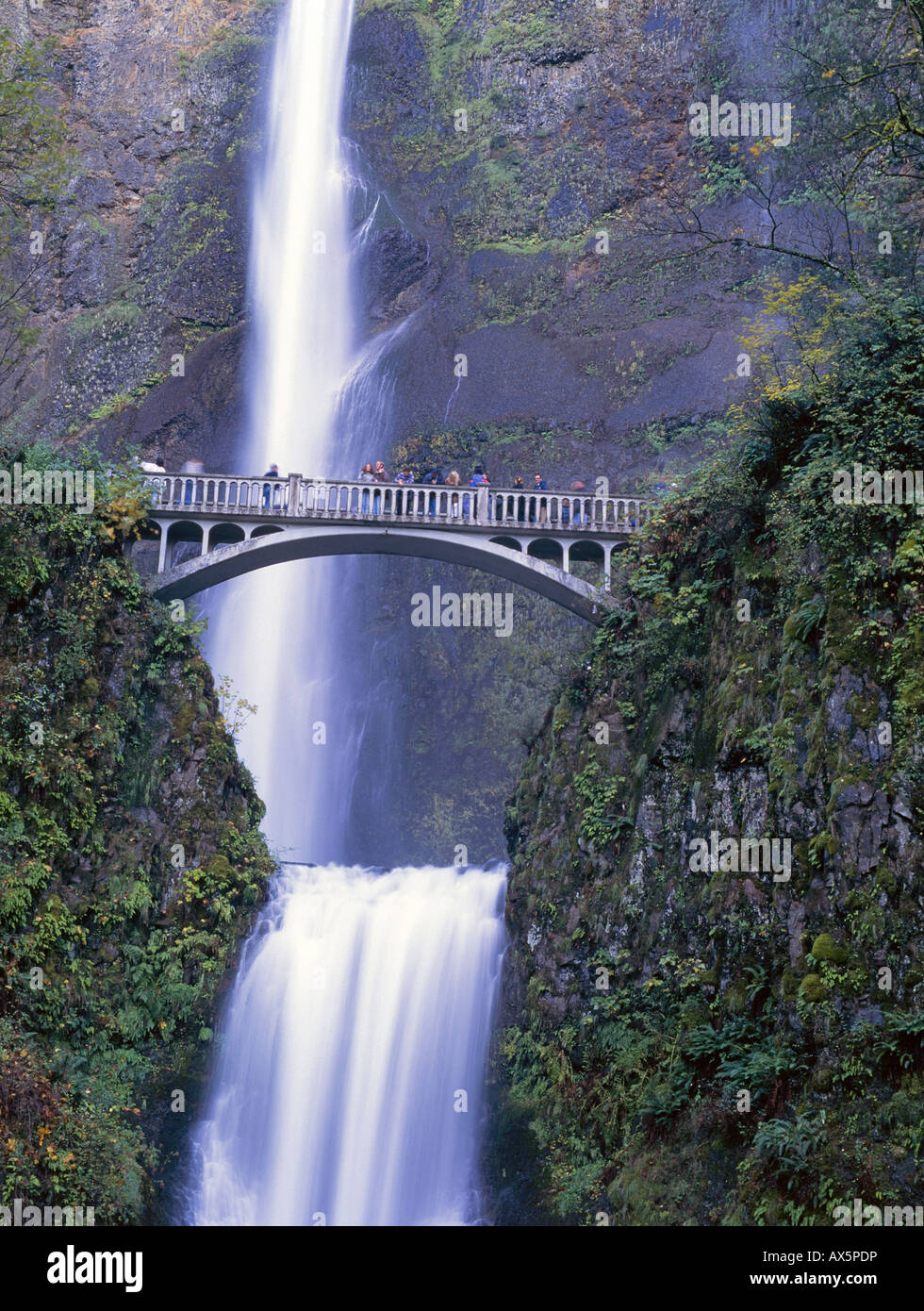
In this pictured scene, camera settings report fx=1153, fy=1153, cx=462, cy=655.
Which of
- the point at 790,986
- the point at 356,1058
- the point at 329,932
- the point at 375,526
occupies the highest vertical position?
the point at 375,526

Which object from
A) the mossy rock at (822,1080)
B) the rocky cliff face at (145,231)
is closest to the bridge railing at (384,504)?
the mossy rock at (822,1080)

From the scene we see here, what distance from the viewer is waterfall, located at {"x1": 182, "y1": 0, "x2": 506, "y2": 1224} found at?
685 inches

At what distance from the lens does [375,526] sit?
2183cm

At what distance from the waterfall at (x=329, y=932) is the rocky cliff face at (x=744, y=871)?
1.33 m

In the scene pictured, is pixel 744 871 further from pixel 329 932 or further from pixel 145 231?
pixel 145 231

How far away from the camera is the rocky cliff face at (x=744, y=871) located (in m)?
11.3

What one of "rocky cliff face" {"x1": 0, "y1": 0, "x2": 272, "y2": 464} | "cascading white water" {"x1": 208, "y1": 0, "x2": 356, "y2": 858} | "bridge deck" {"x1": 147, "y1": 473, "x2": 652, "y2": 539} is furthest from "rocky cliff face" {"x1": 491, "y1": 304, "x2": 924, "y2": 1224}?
"rocky cliff face" {"x1": 0, "y1": 0, "x2": 272, "y2": 464}

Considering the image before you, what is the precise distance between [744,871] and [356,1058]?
824 centimetres

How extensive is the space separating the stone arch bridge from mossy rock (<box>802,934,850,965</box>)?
1016cm

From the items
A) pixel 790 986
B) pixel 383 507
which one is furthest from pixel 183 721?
pixel 790 986

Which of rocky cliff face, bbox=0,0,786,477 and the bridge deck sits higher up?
rocky cliff face, bbox=0,0,786,477

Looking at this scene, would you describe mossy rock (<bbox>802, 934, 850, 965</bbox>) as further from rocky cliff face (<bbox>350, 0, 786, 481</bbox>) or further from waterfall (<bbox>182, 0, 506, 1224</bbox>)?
rocky cliff face (<bbox>350, 0, 786, 481</bbox>)

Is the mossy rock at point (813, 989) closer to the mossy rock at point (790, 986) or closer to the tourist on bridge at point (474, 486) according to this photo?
the mossy rock at point (790, 986)

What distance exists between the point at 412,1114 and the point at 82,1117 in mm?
5237
